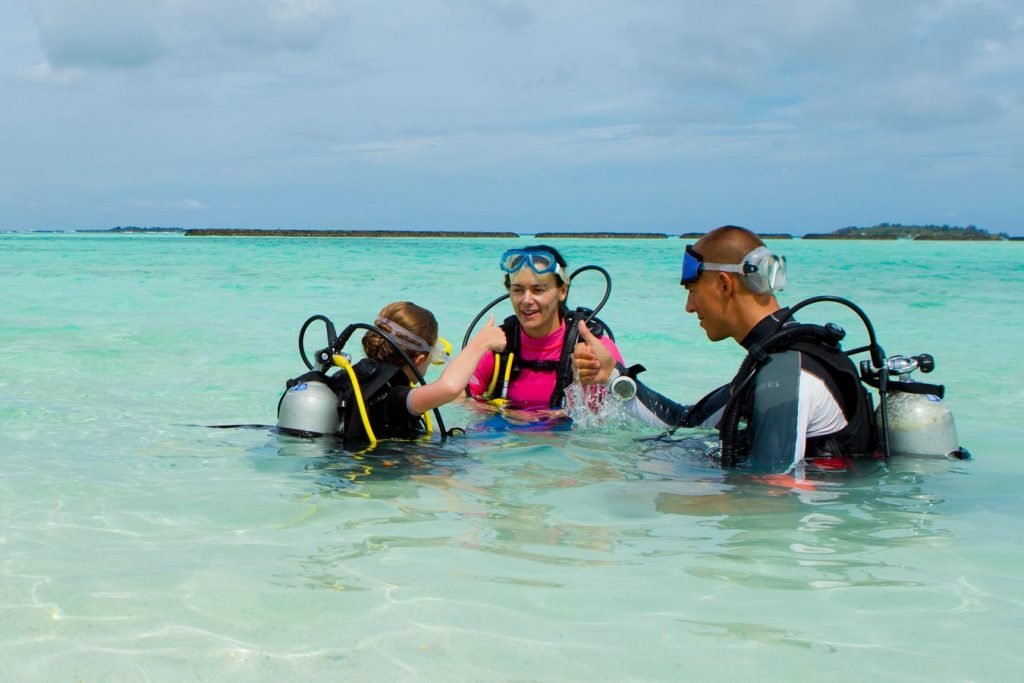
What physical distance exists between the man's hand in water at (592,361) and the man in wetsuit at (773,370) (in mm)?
835

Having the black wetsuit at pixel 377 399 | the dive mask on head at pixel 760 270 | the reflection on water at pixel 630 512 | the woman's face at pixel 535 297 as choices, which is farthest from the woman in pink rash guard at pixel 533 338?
the dive mask on head at pixel 760 270

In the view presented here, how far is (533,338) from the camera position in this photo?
580 centimetres

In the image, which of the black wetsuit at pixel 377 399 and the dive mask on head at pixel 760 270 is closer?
the dive mask on head at pixel 760 270

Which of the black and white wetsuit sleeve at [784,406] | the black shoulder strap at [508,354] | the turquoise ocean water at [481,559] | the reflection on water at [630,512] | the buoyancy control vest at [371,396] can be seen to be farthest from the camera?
the black shoulder strap at [508,354]

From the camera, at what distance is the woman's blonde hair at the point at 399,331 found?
4672mm

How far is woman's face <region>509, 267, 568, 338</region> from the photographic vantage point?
17.8 feet

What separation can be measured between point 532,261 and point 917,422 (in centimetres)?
226

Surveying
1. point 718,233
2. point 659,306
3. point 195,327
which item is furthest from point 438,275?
point 718,233

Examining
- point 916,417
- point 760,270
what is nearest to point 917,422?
point 916,417

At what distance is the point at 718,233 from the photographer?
3.97 m

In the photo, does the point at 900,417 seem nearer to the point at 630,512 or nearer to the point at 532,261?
the point at 630,512

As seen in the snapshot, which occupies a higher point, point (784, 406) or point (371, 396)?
point (784, 406)

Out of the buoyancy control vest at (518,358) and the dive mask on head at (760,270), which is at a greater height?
the dive mask on head at (760,270)

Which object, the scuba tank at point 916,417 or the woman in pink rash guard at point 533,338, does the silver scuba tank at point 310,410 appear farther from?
the scuba tank at point 916,417
